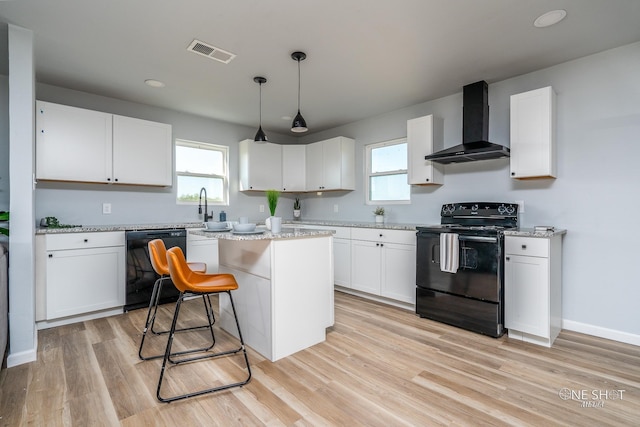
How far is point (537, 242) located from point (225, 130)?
4.19m

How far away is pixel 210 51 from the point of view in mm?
2664

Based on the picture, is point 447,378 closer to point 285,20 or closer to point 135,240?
point 285,20

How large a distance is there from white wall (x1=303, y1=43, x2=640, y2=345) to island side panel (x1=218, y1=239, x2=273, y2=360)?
2.56 m

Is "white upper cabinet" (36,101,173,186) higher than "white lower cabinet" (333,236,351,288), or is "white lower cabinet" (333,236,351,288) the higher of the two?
"white upper cabinet" (36,101,173,186)

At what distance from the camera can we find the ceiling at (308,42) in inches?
83.4

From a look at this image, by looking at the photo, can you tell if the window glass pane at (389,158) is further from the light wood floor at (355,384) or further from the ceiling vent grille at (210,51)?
the ceiling vent grille at (210,51)

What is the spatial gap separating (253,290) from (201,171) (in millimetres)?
2748

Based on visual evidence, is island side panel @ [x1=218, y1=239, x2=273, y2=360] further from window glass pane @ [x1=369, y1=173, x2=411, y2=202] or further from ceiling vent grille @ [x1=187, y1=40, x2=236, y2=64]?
window glass pane @ [x1=369, y1=173, x2=411, y2=202]

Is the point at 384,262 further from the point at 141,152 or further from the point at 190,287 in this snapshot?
the point at 141,152

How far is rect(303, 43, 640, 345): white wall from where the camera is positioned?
2572 mm

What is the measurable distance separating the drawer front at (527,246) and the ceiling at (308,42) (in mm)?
1606

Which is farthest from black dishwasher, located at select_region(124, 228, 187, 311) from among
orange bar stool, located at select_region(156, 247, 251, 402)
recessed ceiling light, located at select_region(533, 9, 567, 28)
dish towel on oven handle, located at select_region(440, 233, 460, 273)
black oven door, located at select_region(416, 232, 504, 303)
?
recessed ceiling light, located at select_region(533, 9, 567, 28)

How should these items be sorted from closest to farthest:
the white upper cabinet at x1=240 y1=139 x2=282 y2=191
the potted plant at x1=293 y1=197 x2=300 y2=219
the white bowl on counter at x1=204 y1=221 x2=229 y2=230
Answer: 1. the white bowl on counter at x1=204 y1=221 x2=229 y2=230
2. the white upper cabinet at x1=240 y1=139 x2=282 y2=191
3. the potted plant at x1=293 y1=197 x2=300 y2=219

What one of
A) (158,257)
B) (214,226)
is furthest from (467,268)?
(158,257)
